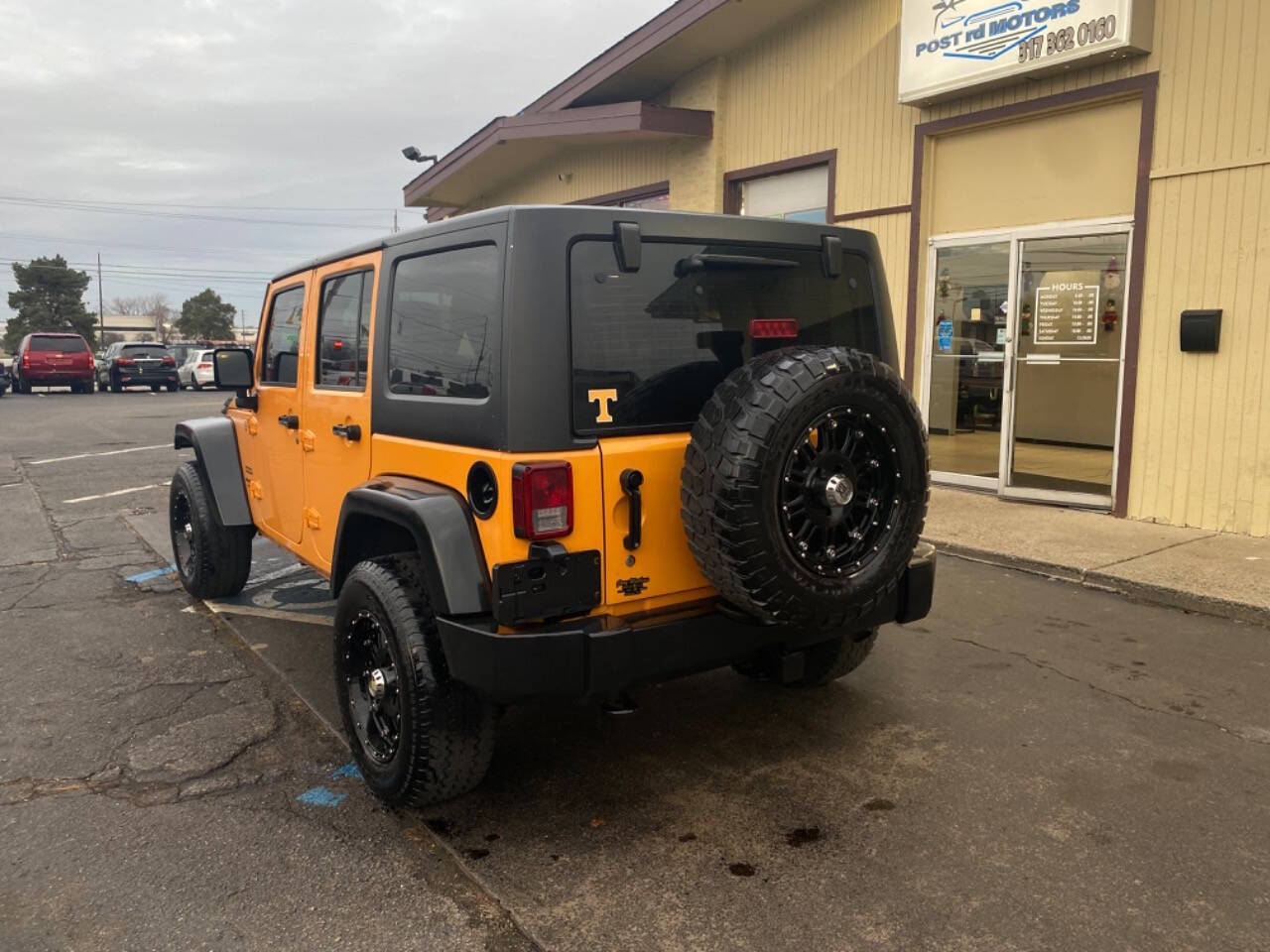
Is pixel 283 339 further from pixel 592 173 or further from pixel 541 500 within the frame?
pixel 592 173

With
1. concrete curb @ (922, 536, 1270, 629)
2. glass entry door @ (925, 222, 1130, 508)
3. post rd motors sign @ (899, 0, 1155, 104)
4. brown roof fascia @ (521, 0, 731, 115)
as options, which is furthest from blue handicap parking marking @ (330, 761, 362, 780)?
brown roof fascia @ (521, 0, 731, 115)

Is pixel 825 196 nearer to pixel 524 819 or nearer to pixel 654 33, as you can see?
pixel 654 33

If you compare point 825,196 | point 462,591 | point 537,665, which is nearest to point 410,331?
point 462,591

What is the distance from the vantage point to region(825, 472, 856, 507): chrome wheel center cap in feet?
9.91

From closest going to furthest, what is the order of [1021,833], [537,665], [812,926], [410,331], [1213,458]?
[812,926] < [537,665] < [1021,833] < [410,331] < [1213,458]

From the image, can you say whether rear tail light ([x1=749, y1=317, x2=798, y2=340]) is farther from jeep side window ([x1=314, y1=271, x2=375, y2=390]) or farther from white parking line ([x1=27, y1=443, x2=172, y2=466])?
white parking line ([x1=27, y1=443, x2=172, y2=466])

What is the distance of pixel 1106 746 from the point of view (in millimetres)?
3828

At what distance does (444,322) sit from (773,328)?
113cm

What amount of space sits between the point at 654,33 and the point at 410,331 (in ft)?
29.9

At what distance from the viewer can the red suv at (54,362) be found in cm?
2884

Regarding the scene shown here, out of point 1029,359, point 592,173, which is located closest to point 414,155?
point 592,173

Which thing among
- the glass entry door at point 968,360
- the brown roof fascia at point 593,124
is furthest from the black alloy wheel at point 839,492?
the brown roof fascia at point 593,124

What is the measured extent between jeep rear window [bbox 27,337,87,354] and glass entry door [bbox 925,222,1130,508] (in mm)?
27806

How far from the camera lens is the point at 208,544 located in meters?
5.69
